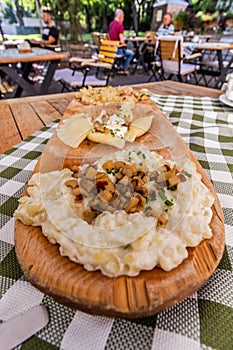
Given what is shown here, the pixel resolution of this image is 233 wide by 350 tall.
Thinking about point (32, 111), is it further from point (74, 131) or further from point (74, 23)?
point (74, 23)

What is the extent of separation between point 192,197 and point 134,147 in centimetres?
39

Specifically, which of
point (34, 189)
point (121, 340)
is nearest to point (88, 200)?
point (34, 189)

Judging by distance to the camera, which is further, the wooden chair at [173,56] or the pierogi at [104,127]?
the wooden chair at [173,56]

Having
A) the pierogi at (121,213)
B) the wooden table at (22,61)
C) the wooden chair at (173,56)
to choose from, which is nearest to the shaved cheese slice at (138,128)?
the pierogi at (121,213)

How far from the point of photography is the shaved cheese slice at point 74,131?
0.87 meters

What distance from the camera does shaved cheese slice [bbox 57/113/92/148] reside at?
2.84 ft

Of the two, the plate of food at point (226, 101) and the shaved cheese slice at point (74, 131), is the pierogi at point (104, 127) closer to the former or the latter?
the shaved cheese slice at point (74, 131)

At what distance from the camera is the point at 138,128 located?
3.13 ft

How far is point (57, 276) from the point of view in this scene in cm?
37

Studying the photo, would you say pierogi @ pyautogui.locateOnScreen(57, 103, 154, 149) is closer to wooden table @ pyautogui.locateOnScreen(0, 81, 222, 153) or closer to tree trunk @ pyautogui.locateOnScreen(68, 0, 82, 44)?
wooden table @ pyautogui.locateOnScreen(0, 81, 222, 153)

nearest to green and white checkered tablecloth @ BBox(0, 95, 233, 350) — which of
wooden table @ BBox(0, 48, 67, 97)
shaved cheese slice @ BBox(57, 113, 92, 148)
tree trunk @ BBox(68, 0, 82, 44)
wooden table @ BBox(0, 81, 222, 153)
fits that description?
shaved cheese slice @ BBox(57, 113, 92, 148)

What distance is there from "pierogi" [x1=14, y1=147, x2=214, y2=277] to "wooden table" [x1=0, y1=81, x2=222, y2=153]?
26.3 inches

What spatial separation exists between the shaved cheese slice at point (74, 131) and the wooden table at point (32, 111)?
→ 1.00 feet

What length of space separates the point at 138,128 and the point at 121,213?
1.90ft
